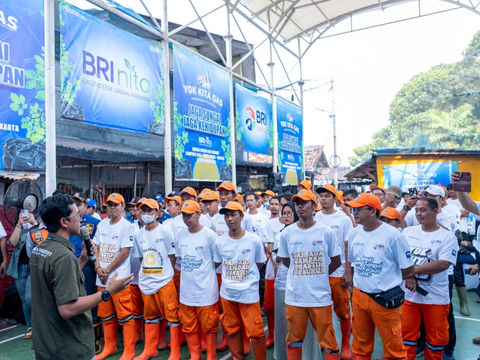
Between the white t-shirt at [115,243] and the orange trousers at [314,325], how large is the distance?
7.00 feet

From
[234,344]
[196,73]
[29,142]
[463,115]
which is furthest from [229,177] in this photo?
[463,115]

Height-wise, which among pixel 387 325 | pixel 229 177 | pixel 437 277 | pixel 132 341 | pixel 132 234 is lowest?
pixel 132 341

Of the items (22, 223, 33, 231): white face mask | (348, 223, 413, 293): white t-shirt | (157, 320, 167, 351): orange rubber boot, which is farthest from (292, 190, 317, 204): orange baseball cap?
(22, 223, 33, 231): white face mask

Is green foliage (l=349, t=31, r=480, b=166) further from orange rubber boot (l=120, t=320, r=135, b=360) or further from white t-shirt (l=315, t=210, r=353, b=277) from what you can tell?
orange rubber boot (l=120, t=320, r=135, b=360)

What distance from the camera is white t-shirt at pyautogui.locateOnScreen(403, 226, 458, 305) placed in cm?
381

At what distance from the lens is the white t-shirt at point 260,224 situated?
17.8 ft

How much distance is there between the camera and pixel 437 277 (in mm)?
3859

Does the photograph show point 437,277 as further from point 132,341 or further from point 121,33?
point 121,33

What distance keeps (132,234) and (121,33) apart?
454cm

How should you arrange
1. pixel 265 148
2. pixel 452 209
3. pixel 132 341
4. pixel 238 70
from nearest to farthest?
pixel 132 341
pixel 452 209
pixel 265 148
pixel 238 70

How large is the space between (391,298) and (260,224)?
283 cm

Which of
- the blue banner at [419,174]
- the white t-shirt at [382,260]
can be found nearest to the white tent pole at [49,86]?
the white t-shirt at [382,260]

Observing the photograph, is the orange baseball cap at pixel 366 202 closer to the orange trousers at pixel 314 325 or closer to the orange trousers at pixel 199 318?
the orange trousers at pixel 314 325

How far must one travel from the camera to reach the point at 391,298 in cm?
342
